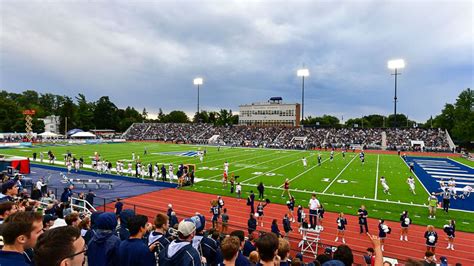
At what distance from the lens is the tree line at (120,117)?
235ft

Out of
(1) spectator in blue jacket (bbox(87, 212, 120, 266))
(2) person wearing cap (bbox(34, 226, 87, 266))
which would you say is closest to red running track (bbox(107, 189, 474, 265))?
(1) spectator in blue jacket (bbox(87, 212, 120, 266))

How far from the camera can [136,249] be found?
12.5 ft

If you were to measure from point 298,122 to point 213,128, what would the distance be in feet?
88.3

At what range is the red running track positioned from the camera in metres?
11.6

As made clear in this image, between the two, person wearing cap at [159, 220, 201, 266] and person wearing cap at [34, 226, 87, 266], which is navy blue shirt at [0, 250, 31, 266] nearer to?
person wearing cap at [34, 226, 87, 266]

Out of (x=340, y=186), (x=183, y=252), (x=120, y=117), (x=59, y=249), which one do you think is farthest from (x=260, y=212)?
(x=120, y=117)

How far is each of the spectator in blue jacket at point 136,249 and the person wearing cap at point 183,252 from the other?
9.9 inches

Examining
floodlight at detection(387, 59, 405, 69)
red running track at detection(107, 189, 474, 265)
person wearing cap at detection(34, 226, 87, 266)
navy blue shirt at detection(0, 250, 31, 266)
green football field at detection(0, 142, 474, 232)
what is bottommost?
red running track at detection(107, 189, 474, 265)

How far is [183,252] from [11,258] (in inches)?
65.6

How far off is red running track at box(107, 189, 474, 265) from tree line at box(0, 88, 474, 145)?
53.9 meters

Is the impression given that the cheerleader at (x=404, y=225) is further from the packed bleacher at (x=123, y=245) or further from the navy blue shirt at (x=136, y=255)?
the navy blue shirt at (x=136, y=255)

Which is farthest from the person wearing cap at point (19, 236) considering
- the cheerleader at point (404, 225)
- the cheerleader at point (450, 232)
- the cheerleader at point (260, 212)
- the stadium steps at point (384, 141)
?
the stadium steps at point (384, 141)

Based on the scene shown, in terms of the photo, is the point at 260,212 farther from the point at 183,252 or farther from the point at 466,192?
the point at 466,192

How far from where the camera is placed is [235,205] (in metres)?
17.9
